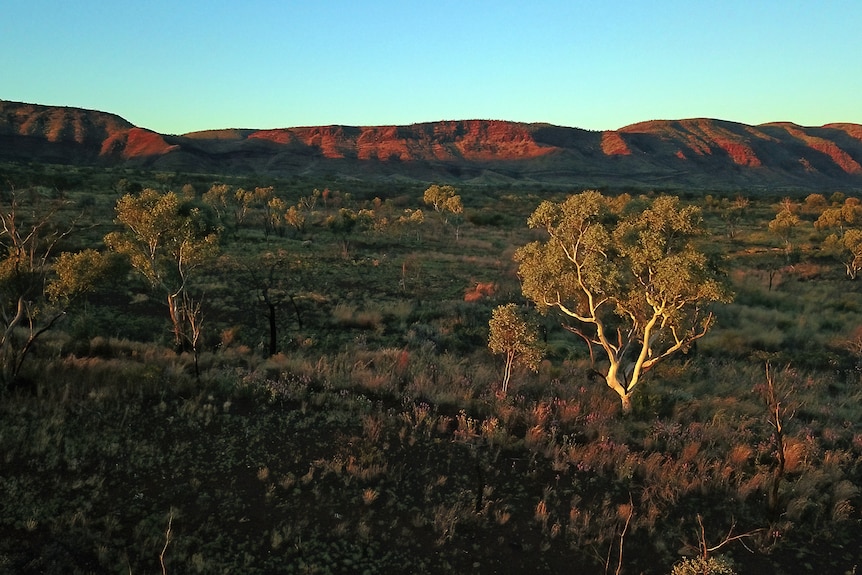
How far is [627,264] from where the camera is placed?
13688 millimetres

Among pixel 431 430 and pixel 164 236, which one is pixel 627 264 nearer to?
pixel 431 430

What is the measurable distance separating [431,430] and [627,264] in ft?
22.3

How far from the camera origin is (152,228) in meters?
18.4

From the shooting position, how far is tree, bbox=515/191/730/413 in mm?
12414

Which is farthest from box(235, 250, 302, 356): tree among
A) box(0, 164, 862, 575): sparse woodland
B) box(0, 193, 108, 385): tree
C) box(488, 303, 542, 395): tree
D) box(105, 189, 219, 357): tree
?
box(488, 303, 542, 395): tree

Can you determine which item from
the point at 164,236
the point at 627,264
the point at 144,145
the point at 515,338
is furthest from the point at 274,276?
the point at 144,145

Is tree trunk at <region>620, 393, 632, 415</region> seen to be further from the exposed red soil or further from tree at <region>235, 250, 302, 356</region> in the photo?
the exposed red soil

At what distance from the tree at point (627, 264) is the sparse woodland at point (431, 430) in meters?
0.08

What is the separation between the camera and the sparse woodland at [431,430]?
319 inches

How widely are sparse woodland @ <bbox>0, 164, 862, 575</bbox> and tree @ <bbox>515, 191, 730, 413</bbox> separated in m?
0.08

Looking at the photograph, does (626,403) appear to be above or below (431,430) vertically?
below

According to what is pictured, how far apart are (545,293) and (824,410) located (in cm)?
882

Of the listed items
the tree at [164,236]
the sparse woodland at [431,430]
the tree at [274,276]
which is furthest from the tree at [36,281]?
the tree at [274,276]

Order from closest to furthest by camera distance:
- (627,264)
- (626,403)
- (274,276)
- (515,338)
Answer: (627,264), (626,403), (515,338), (274,276)
